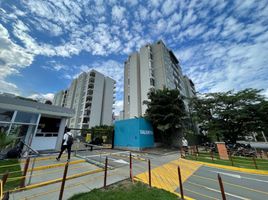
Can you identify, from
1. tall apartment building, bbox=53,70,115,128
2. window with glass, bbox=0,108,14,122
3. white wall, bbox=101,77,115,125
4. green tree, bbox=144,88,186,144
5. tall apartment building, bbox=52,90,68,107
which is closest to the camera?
window with glass, bbox=0,108,14,122

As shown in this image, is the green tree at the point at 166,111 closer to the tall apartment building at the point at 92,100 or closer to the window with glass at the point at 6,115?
the window with glass at the point at 6,115

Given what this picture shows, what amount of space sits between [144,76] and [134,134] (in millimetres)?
20949

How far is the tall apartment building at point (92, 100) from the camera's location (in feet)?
139

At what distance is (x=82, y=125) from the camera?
134ft

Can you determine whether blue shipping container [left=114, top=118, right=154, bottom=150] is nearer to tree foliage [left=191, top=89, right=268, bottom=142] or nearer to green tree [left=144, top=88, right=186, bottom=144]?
green tree [left=144, top=88, right=186, bottom=144]

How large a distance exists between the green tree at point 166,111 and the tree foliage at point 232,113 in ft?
17.4

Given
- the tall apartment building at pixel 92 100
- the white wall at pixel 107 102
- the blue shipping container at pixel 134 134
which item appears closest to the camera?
the blue shipping container at pixel 134 134

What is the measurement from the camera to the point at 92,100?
4338cm

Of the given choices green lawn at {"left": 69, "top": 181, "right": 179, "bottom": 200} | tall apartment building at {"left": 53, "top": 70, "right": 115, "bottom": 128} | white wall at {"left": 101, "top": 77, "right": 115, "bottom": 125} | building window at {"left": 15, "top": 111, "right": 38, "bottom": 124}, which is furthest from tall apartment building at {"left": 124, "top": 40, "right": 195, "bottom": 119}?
green lawn at {"left": 69, "top": 181, "right": 179, "bottom": 200}

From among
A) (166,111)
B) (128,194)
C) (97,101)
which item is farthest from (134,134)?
(97,101)

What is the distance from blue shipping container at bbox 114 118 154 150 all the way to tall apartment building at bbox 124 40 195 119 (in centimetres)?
1370

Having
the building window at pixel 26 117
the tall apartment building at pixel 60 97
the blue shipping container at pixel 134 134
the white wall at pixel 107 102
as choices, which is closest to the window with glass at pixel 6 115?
the building window at pixel 26 117

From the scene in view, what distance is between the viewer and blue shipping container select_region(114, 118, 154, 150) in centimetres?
1572

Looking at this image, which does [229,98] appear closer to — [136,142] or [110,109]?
[136,142]
